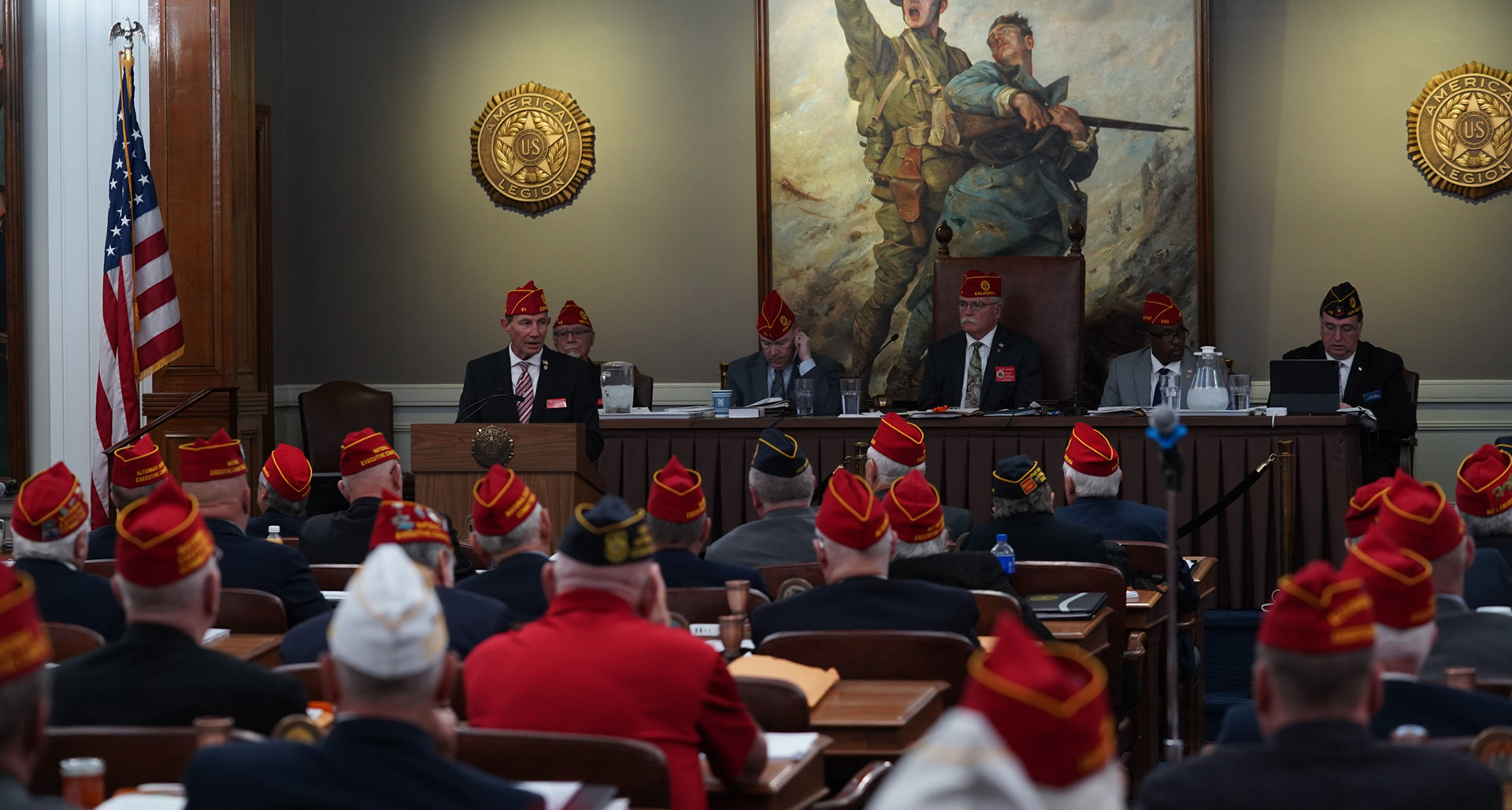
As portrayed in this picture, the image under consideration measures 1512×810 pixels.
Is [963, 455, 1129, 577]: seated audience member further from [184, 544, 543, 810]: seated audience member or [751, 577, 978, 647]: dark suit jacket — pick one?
[184, 544, 543, 810]: seated audience member

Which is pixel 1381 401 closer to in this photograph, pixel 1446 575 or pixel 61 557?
pixel 1446 575

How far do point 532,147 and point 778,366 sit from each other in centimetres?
259

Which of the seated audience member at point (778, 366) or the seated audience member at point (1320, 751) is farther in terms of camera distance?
the seated audience member at point (778, 366)

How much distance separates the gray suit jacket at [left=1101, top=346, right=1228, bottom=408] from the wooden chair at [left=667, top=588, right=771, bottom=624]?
5.05 meters

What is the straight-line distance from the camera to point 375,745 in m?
1.79

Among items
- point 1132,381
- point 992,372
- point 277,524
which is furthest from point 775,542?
point 1132,381

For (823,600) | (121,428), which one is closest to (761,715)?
(823,600)

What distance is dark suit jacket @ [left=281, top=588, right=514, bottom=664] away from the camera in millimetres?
3152

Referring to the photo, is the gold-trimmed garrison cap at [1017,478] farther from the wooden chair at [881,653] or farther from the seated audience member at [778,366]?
the seated audience member at [778,366]

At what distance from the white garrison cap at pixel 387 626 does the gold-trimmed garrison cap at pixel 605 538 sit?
69cm

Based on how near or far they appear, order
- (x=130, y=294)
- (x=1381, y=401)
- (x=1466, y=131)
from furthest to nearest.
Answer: (x=1466, y=131) < (x=1381, y=401) < (x=130, y=294)

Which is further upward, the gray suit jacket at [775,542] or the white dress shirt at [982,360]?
the white dress shirt at [982,360]

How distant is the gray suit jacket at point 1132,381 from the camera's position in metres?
8.41

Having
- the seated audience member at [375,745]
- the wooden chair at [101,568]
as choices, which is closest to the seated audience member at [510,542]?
the wooden chair at [101,568]
